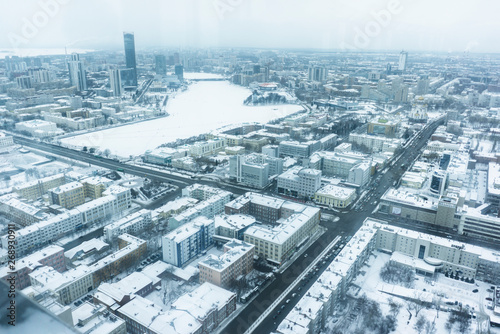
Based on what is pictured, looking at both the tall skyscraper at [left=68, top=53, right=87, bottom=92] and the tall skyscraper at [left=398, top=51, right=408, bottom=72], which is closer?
the tall skyscraper at [left=68, top=53, right=87, bottom=92]

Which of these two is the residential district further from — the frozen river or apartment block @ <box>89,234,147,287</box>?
the frozen river

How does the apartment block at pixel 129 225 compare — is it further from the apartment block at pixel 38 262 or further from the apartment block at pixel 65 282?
the apartment block at pixel 65 282

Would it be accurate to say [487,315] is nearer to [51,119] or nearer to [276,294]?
[276,294]

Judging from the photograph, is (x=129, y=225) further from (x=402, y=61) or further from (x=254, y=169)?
(x=402, y=61)

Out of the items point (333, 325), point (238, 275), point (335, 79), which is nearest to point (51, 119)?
point (238, 275)

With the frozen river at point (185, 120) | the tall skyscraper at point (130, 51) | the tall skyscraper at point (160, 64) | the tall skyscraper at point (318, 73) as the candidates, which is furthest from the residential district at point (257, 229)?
the tall skyscraper at point (160, 64)

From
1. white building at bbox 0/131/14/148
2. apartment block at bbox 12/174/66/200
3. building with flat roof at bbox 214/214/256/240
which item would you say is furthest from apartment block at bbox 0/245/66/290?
white building at bbox 0/131/14/148

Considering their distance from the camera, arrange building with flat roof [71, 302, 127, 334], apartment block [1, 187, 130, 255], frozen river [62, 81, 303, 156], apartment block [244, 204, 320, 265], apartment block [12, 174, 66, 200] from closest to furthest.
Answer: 1. building with flat roof [71, 302, 127, 334]
2. apartment block [244, 204, 320, 265]
3. apartment block [1, 187, 130, 255]
4. apartment block [12, 174, 66, 200]
5. frozen river [62, 81, 303, 156]
